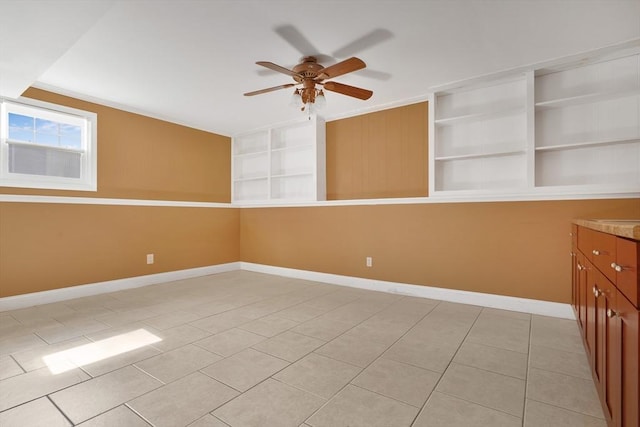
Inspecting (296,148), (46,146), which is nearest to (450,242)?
(296,148)

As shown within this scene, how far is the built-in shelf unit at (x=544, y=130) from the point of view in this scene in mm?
2766

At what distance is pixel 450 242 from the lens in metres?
3.57

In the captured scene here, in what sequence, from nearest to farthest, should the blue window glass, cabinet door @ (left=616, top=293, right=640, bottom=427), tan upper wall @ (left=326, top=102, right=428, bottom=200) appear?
cabinet door @ (left=616, top=293, right=640, bottom=427), the blue window glass, tan upper wall @ (left=326, top=102, right=428, bottom=200)

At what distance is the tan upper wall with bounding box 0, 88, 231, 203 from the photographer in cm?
396

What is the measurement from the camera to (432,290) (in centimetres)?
366

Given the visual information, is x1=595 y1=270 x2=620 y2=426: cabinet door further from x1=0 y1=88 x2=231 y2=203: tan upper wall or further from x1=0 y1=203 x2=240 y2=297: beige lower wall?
x1=0 y1=88 x2=231 y2=203: tan upper wall

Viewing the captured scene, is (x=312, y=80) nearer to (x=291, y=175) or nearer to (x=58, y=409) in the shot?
(x=291, y=175)

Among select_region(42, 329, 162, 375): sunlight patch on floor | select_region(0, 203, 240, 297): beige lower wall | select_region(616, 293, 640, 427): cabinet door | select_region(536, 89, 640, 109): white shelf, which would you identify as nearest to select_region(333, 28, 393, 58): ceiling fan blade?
select_region(536, 89, 640, 109): white shelf

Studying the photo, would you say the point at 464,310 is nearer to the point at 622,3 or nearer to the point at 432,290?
the point at 432,290

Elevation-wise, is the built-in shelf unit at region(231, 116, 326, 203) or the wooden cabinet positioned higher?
the built-in shelf unit at region(231, 116, 326, 203)

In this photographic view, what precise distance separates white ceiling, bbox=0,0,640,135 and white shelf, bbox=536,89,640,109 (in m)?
0.40

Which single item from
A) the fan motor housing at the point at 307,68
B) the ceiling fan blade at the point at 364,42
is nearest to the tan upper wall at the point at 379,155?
the ceiling fan blade at the point at 364,42

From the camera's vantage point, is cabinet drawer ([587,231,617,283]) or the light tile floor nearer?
cabinet drawer ([587,231,617,283])

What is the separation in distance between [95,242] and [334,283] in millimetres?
3129
